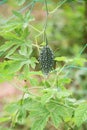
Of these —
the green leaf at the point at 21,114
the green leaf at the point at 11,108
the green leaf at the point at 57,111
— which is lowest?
the green leaf at the point at 21,114

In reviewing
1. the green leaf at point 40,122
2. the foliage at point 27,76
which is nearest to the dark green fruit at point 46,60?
the foliage at point 27,76

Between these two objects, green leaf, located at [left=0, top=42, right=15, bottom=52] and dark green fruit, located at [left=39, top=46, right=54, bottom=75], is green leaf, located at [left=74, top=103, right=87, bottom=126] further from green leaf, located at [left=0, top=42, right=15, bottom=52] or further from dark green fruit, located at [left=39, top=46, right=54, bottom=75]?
green leaf, located at [left=0, top=42, right=15, bottom=52]

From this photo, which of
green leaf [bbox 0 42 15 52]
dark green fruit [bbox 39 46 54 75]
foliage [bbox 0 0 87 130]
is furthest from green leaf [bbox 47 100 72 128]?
green leaf [bbox 0 42 15 52]

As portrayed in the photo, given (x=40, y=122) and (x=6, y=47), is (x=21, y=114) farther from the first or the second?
(x=6, y=47)

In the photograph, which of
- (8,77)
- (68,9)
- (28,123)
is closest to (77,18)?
(68,9)

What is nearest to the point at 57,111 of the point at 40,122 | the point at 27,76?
the point at 40,122

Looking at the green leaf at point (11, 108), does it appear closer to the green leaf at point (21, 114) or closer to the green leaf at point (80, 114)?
the green leaf at point (21, 114)
